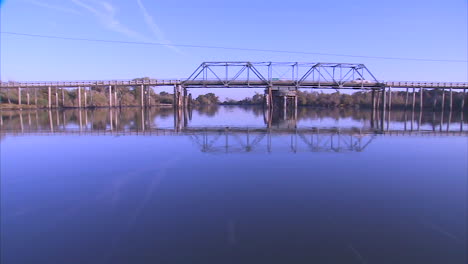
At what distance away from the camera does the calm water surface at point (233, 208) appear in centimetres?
506

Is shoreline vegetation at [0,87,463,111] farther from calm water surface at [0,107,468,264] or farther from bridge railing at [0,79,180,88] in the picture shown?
calm water surface at [0,107,468,264]

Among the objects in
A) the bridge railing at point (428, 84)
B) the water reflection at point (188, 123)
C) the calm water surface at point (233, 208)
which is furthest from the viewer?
the bridge railing at point (428, 84)

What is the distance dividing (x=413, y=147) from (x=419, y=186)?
805 cm

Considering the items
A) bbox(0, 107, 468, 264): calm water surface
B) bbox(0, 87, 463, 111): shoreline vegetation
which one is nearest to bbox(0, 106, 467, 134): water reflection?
bbox(0, 107, 468, 264): calm water surface

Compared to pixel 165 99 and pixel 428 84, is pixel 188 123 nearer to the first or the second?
pixel 428 84

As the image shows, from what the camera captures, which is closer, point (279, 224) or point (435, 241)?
point (435, 241)

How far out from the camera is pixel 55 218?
6.39 m

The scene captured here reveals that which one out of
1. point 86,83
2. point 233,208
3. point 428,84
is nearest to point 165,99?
point 86,83

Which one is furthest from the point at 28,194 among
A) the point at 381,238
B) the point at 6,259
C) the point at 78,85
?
the point at 78,85

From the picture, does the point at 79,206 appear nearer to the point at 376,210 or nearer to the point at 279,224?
the point at 279,224

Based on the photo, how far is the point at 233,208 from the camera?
6.83 m

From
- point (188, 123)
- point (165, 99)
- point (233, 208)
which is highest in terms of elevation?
point (165, 99)

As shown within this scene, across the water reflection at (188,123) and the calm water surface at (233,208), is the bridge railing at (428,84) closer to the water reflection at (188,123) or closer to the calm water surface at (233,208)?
the water reflection at (188,123)

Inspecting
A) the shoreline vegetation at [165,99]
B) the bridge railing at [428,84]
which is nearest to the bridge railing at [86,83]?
the shoreline vegetation at [165,99]
